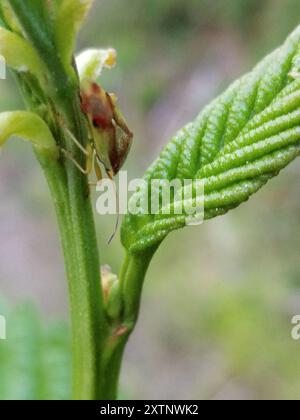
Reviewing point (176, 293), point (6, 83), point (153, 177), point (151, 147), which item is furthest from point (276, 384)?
point (6, 83)

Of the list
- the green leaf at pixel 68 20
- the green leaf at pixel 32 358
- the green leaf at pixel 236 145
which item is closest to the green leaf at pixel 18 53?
the green leaf at pixel 68 20

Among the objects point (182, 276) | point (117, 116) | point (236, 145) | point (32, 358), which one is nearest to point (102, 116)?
point (117, 116)

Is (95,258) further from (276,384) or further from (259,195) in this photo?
(259,195)

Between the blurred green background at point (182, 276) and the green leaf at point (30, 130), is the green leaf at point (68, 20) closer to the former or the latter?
the green leaf at point (30, 130)

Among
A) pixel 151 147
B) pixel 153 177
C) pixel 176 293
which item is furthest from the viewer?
pixel 151 147

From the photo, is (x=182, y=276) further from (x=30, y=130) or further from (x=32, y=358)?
(x=30, y=130)

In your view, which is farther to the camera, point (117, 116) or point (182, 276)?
point (182, 276)
